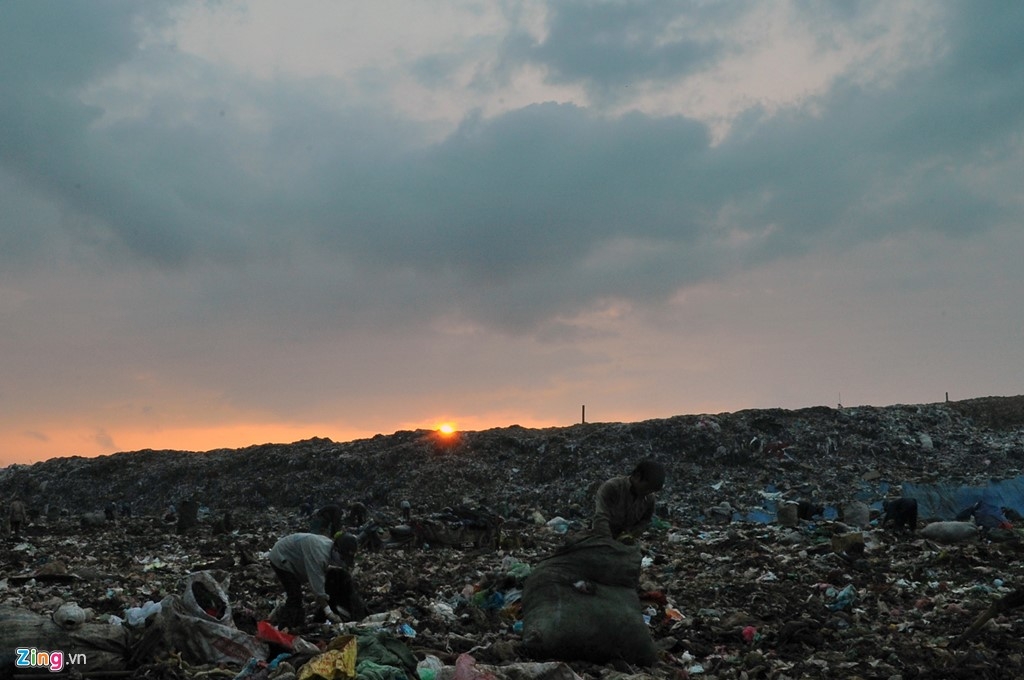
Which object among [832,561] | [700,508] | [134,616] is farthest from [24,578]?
[700,508]

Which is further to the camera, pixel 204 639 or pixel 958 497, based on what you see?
pixel 958 497

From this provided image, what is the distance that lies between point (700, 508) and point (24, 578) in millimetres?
10727

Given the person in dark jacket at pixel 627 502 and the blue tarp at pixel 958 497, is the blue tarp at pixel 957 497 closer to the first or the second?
the blue tarp at pixel 958 497

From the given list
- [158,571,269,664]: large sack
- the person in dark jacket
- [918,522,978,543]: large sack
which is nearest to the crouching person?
[158,571,269,664]: large sack

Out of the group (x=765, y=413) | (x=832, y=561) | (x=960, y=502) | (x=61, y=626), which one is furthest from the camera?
(x=765, y=413)

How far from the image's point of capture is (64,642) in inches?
191

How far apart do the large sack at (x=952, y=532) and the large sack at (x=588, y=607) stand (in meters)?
5.42

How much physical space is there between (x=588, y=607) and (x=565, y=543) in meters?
0.57

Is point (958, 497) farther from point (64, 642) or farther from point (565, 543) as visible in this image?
point (64, 642)

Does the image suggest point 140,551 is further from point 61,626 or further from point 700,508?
point 700,508

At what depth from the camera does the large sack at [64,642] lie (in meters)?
4.67

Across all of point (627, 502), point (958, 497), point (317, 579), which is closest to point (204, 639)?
point (317, 579)

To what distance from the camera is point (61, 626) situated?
4.91 metres
